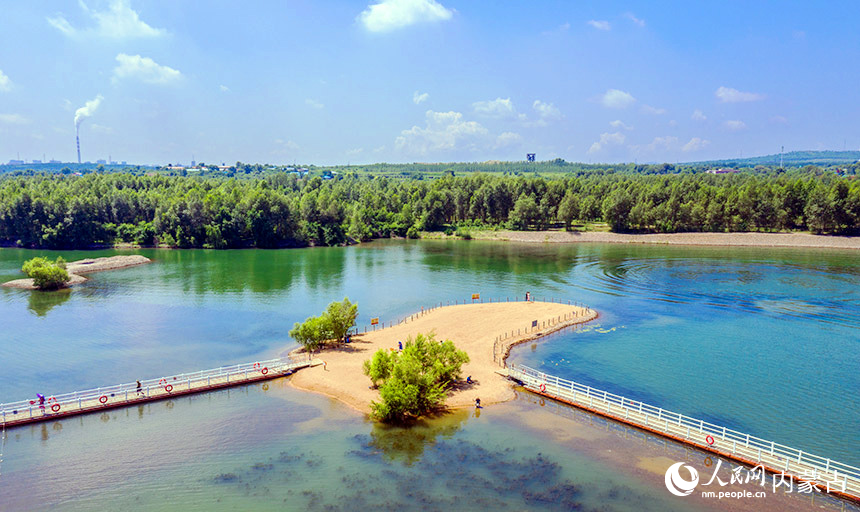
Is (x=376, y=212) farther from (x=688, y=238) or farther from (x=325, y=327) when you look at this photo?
(x=325, y=327)

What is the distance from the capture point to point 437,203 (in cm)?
18262

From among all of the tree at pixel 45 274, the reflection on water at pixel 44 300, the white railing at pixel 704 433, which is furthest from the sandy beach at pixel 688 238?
the white railing at pixel 704 433

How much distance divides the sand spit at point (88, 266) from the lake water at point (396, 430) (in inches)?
206

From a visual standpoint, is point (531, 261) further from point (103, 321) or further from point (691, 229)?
point (103, 321)

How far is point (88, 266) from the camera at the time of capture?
111125 mm

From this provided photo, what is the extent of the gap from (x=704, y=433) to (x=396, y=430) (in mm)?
21689

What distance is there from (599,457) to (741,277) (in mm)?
78120

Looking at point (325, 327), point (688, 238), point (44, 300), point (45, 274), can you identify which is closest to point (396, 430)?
point (325, 327)

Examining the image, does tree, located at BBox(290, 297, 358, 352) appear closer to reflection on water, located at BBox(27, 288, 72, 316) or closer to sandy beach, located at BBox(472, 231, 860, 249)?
reflection on water, located at BBox(27, 288, 72, 316)

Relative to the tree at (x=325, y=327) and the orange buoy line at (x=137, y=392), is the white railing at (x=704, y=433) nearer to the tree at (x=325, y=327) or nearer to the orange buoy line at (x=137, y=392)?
the tree at (x=325, y=327)

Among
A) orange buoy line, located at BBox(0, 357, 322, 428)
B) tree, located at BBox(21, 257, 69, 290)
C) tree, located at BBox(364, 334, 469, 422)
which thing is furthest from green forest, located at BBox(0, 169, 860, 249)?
tree, located at BBox(364, 334, 469, 422)

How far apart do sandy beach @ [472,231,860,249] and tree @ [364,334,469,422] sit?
122 m

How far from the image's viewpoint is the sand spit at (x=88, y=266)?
93.0 meters

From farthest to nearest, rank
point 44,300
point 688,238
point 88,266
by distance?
point 688,238, point 88,266, point 44,300
